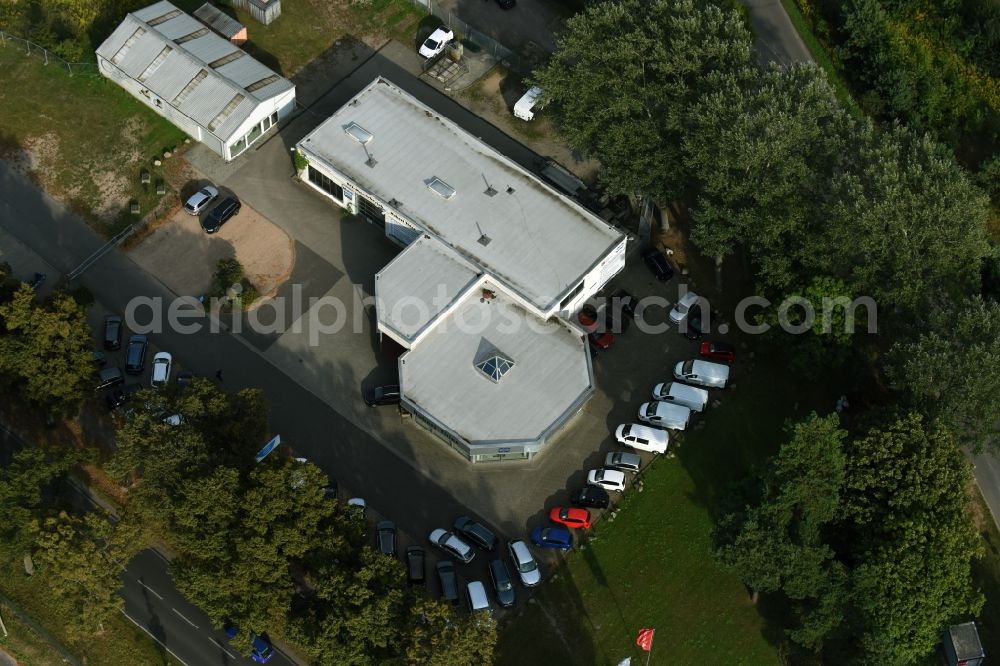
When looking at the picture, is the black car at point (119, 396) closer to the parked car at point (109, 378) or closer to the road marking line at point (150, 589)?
the parked car at point (109, 378)

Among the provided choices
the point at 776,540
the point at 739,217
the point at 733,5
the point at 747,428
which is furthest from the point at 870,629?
the point at 733,5

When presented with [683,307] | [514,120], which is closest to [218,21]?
[514,120]

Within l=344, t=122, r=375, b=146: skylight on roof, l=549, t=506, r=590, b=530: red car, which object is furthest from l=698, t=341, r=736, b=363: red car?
l=344, t=122, r=375, b=146: skylight on roof

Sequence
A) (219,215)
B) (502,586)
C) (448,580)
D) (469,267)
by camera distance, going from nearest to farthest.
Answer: (448,580) → (502,586) → (469,267) → (219,215)

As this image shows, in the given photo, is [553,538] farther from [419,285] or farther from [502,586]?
[419,285]

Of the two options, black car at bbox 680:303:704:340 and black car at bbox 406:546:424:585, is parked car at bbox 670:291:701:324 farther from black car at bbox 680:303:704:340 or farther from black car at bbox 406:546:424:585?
black car at bbox 406:546:424:585
